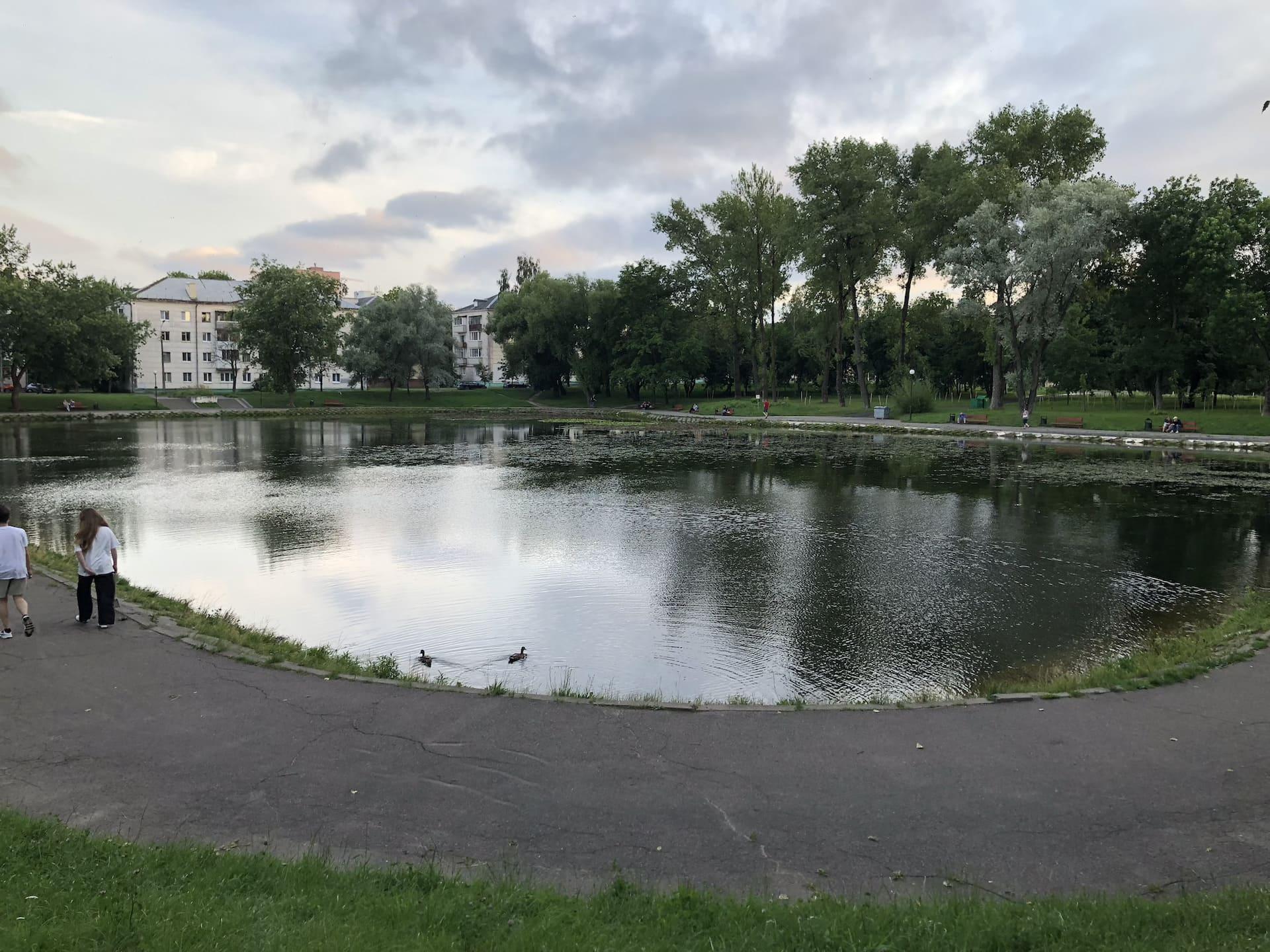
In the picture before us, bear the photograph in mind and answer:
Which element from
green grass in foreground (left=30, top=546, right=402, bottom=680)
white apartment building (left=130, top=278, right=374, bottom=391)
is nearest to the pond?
green grass in foreground (left=30, top=546, right=402, bottom=680)

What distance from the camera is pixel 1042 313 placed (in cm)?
5675

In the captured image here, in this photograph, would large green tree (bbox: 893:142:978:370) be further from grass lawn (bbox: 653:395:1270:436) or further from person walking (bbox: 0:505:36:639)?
person walking (bbox: 0:505:36:639)

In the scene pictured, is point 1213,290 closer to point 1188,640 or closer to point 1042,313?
point 1042,313

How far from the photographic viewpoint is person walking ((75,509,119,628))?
36.8ft

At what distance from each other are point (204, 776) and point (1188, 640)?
12093 mm

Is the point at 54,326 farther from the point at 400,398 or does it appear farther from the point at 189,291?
the point at 189,291

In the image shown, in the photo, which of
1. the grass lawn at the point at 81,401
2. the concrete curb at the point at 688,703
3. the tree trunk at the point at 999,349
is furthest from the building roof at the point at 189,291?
the concrete curb at the point at 688,703

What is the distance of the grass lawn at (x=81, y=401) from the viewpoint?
2972 inches

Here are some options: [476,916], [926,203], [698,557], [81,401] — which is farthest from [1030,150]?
[81,401]

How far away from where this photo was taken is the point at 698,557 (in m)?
18.3

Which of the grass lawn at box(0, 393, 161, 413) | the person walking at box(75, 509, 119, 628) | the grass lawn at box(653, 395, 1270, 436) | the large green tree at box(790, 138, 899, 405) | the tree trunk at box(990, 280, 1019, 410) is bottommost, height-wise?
the person walking at box(75, 509, 119, 628)

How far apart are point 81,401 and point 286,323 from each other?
1958 centimetres

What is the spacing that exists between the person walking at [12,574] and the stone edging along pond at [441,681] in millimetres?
1163

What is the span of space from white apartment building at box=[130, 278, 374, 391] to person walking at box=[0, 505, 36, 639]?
11110cm
